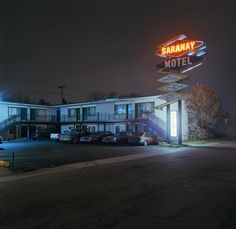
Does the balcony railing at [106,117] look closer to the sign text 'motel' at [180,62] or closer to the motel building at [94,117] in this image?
the motel building at [94,117]

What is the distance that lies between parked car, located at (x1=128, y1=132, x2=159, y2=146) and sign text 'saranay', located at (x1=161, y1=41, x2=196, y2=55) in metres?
9.05

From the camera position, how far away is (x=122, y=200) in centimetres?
730

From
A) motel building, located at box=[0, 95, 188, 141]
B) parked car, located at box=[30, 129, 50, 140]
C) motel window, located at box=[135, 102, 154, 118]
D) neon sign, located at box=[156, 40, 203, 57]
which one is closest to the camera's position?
neon sign, located at box=[156, 40, 203, 57]

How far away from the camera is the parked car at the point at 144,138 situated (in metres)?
29.1

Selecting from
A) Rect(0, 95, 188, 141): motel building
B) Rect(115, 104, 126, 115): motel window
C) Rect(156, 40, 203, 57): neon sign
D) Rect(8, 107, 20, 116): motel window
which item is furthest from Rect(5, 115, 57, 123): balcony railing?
Rect(156, 40, 203, 57): neon sign

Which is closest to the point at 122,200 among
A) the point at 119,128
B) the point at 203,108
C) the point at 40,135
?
the point at 203,108

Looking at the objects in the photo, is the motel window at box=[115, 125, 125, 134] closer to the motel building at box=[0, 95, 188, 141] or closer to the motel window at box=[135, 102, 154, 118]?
the motel building at box=[0, 95, 188, 141]

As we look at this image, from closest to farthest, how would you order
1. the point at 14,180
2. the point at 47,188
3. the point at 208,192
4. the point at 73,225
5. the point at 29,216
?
the point at 73,225 < the point at 29,216 < the point at 208,192 < the point at 47,188 < the point at 14,180

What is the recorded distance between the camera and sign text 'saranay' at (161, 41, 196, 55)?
26823 millimetres

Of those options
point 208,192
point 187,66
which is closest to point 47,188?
point 208,192

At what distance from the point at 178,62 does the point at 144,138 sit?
28.9 ft

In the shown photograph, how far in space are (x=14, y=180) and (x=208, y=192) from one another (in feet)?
24.3

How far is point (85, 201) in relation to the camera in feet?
23.9

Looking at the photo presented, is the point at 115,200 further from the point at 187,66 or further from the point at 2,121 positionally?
the point at 2,121
